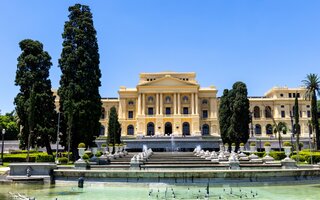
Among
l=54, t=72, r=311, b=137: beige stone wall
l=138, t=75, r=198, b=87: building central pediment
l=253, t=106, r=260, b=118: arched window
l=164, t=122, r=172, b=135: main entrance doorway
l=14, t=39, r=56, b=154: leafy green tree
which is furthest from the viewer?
l=253, t=106, r=260, b=118: arched window

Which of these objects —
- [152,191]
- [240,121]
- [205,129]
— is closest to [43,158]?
[152,191]

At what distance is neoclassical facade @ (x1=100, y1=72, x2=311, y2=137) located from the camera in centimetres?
7944

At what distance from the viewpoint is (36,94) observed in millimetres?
35562

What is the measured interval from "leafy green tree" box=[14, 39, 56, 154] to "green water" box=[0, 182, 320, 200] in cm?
1704

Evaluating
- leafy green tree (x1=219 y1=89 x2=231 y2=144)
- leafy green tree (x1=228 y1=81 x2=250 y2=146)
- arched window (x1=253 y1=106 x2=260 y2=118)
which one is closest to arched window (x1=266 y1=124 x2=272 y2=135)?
arched window (x1=253 y1=106 x2=260 y2=118)

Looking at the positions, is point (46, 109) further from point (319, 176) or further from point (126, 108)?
point (126, 108)

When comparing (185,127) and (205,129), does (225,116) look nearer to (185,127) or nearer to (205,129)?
(185,127)

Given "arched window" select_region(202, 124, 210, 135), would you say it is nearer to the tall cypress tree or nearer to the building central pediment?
the building central pediment

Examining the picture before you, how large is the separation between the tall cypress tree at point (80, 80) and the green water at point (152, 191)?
14.6 meters

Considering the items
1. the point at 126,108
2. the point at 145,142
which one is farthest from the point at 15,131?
the point at 145,142

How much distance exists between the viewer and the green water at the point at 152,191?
49.3ft

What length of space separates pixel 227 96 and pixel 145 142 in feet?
63.7

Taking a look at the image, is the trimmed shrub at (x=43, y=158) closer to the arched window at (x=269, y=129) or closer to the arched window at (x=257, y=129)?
the arched window at (x=257, y=129)

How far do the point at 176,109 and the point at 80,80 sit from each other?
47197 millimetres
